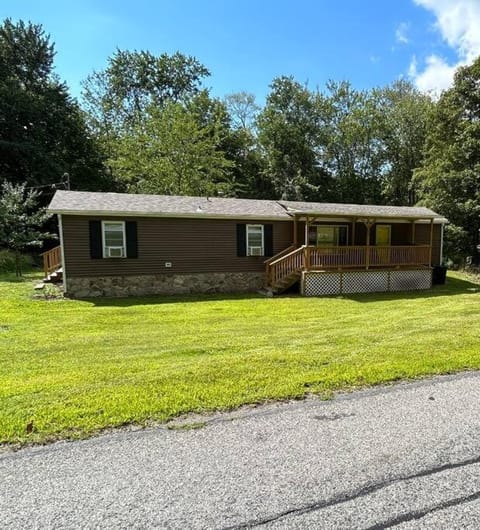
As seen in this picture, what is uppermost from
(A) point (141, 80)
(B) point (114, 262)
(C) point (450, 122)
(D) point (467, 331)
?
(A) point (141, 80)

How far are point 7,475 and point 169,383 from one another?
70.6 inches

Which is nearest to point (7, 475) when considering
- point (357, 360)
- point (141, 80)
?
point (357, 360)

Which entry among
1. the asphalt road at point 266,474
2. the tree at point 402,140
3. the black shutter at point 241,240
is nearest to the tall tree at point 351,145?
the tree at point 402,140

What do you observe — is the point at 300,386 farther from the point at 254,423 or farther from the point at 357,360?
the point at 357,360

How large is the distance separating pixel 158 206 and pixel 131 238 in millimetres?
1544

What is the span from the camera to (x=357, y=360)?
502 cm

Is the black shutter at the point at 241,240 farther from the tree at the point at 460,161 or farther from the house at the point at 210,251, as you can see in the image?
the tree at the point at 460,161

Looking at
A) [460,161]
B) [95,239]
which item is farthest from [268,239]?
[460,161]

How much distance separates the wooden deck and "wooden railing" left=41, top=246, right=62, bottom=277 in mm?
7813

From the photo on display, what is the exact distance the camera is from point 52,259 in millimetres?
14859

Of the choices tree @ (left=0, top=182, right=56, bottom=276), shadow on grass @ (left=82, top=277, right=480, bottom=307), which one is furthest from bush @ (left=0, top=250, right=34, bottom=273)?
shadow on grass @ (left=82, top=277, right=480, bottom=307)

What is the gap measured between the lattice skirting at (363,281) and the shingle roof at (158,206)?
274 cm

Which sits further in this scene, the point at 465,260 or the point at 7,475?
the point at 465,260

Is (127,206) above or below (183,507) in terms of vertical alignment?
above
